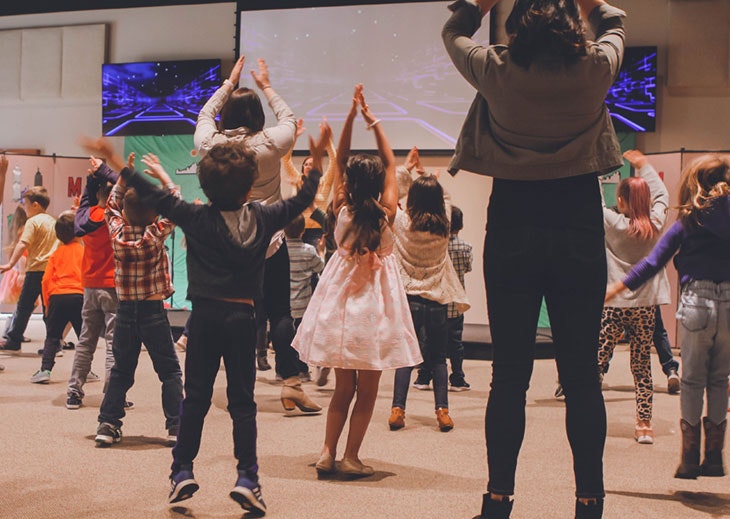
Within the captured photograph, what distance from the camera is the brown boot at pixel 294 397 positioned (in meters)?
4.30

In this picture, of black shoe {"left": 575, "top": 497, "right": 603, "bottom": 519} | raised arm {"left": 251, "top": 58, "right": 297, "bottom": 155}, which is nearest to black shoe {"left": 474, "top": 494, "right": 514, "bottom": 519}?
black shoe {"left": 575, "top": 497, "right": 603, "bottom": 519}

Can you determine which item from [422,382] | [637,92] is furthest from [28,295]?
[637,92]

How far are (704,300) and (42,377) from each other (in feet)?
14.0

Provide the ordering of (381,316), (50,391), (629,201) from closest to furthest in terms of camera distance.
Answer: (381,316) < (629,201) < (50,391)

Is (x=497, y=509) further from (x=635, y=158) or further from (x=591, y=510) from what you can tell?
(x=635, y=158)

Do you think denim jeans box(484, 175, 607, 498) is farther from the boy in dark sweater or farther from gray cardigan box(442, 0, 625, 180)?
the boy in dark sweater

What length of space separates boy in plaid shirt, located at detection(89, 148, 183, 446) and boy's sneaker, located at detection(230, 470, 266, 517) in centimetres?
118

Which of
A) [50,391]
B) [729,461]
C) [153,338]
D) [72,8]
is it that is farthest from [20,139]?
[729,461]

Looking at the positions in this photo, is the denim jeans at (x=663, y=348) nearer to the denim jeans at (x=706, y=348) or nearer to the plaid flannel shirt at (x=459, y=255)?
the plaid flannel shirt at (x=459, y=255)

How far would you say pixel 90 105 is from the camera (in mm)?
11031

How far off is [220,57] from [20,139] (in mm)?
Result: 3196

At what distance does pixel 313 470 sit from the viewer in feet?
10.8

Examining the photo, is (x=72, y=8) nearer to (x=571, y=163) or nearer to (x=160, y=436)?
(x=160, y=436)

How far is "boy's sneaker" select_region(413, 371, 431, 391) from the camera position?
5.60 m
